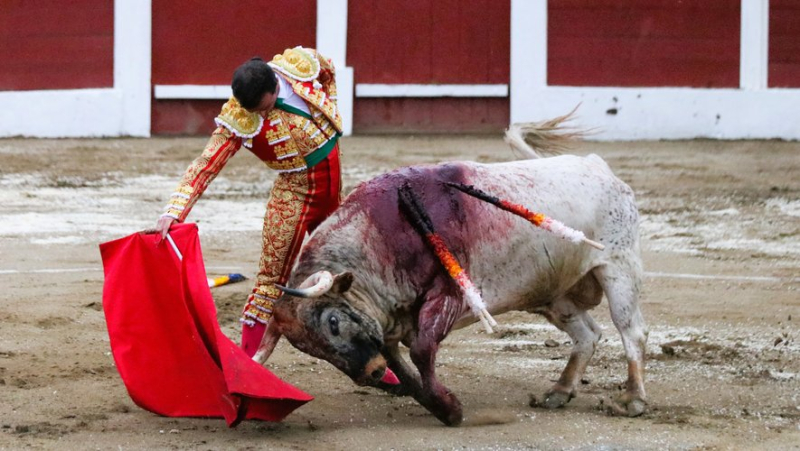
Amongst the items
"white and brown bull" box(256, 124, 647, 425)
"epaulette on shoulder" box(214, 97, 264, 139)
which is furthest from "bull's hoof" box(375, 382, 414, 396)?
"epaulette on shoulder" box(214, 97, 264, 139)

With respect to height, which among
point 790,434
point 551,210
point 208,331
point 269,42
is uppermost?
point 269,42

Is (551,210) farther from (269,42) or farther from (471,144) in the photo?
(269,42)

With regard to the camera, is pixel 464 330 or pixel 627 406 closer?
pixel 627 406

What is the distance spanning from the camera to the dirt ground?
12.9ft

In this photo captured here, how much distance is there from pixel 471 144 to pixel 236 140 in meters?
5.68

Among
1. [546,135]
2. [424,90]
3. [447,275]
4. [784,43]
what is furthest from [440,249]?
[784,43]

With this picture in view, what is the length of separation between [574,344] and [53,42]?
658 cm

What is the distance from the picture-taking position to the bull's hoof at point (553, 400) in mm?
4301

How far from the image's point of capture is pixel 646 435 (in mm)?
3918

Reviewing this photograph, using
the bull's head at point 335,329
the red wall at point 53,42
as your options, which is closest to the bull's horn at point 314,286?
the bull's head at point 335,329

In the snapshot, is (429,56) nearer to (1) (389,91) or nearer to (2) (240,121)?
(1) (389,91)

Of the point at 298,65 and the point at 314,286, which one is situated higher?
the point at 298,65

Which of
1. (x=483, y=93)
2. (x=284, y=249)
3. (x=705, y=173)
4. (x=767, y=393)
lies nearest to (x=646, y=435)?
(x=767, y=393)

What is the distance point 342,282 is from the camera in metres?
3.83
